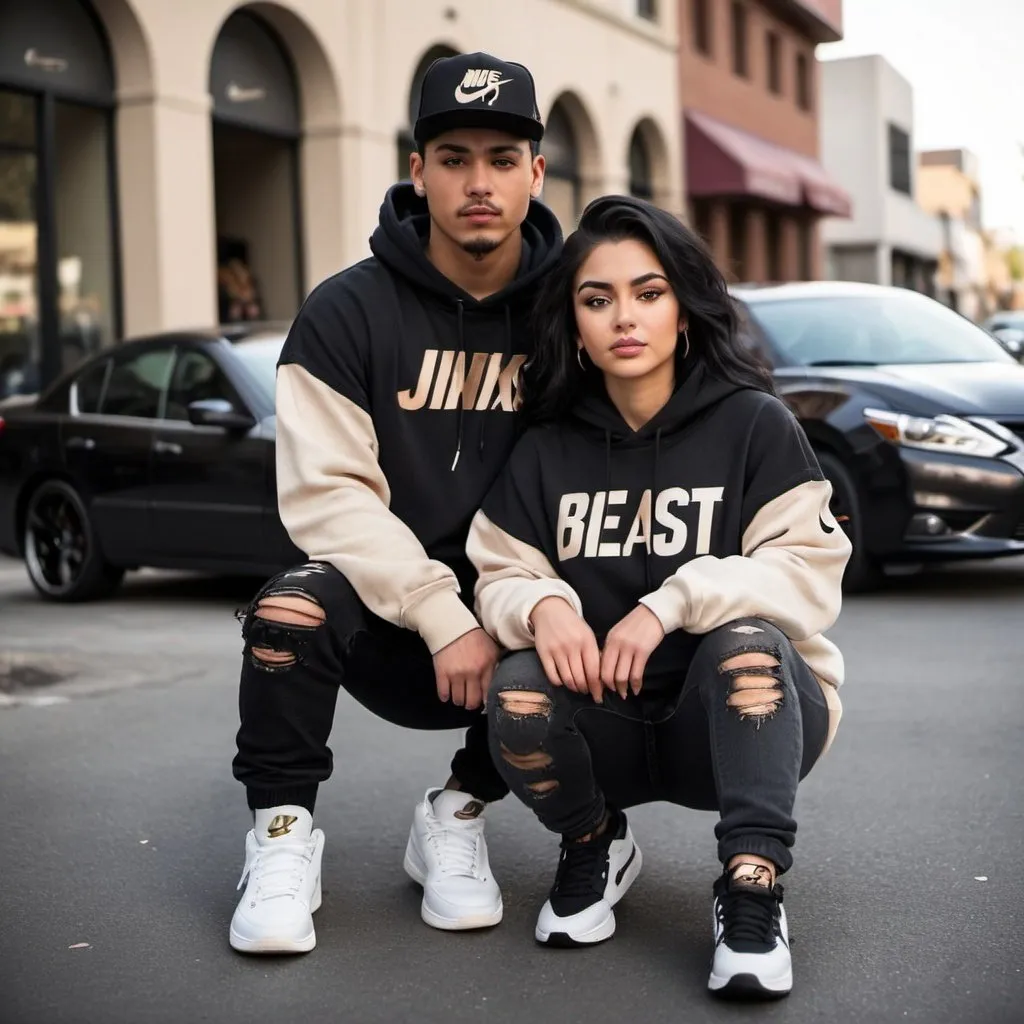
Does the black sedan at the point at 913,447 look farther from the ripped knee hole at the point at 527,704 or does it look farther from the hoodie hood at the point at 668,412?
the ripped knee hole at the point at 527,704

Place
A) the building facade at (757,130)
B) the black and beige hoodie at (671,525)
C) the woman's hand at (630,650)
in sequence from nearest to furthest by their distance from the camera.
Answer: the woman's hand at (630,650), the black and beige hoodie at (671,525), the building facade at (757,130)

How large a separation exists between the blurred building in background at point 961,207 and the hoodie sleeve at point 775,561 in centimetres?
6482

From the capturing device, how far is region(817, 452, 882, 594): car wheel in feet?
26.1

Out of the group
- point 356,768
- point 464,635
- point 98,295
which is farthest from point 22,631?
point 98,295

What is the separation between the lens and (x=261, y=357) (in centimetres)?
837

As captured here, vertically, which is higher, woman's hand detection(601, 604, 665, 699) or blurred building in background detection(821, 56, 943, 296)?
blurred building in background detection(821, 56, 943, 296)

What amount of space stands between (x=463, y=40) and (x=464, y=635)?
1693cm

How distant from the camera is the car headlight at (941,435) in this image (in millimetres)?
7711

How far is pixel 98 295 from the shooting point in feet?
49.6

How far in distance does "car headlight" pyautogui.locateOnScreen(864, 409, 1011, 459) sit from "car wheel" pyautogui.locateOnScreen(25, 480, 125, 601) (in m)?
3.97

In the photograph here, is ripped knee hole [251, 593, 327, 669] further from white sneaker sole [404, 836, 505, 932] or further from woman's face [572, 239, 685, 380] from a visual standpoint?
woman's face [572, 239, 685, 380]

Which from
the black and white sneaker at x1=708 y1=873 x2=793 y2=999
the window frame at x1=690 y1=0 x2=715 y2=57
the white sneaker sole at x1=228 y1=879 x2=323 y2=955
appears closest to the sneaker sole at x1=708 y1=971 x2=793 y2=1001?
the black and white sneaker at x1=708 y1=873 x2=793 y2=999

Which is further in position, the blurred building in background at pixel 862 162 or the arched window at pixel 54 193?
the blurred building in background at pixel 862 162

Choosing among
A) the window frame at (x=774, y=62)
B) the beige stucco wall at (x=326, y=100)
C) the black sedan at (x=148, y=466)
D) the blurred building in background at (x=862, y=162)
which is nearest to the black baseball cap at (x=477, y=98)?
the black sedan at (x=148, y=466)
